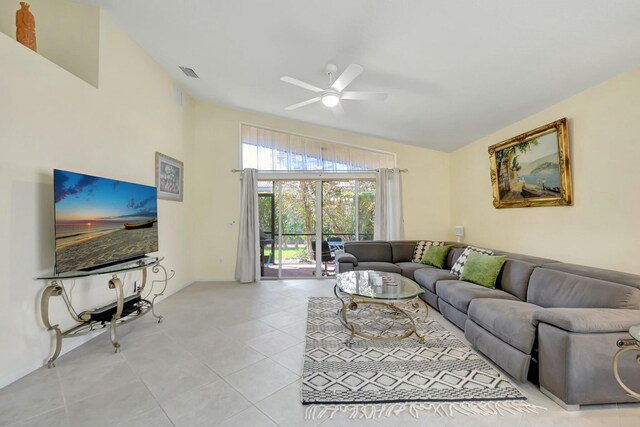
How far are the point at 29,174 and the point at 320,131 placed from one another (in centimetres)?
431

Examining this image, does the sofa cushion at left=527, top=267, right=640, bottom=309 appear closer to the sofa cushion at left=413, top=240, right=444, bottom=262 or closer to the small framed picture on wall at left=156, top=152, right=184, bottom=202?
the sofa cushion at left=413, top=240, right=444, bottom=262

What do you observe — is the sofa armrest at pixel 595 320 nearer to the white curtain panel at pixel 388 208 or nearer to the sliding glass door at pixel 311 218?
the white curtain panel at pixel 388 208

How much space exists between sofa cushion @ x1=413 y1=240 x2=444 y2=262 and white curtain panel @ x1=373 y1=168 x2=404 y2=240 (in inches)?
15.4

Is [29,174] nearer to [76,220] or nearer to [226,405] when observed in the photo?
A: [76,220]

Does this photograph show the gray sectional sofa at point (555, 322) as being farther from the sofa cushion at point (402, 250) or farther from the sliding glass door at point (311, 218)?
the sliding glass door at point (311, 218)

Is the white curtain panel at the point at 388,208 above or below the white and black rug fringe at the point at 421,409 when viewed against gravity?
above

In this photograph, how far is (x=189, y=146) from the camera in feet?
16.3

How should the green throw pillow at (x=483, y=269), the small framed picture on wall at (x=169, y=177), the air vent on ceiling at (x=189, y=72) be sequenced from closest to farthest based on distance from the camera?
the green throw pillow at (x=483, y=269) < the air vent on ceiling at (x=189, y=72) < the small framed picture on wall at (x=169, y=177)

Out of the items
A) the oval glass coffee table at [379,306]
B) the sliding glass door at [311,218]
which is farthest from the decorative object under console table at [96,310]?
the sliding glass door at [311,218]

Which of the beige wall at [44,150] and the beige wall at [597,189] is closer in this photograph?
the beige wall at [44,150]

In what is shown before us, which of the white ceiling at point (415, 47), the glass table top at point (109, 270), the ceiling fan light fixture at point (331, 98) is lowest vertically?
the glass table top at point (109, 270)

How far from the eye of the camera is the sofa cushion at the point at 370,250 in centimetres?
490

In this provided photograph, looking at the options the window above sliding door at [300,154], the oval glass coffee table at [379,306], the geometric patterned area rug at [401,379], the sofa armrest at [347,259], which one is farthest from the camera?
the window above sliding door at [300,154]

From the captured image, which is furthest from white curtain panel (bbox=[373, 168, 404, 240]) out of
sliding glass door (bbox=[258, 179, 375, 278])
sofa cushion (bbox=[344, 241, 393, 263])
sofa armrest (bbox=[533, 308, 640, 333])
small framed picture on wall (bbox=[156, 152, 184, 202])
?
small framed picture on wall (bbox=[156, 152, 184, 202])
